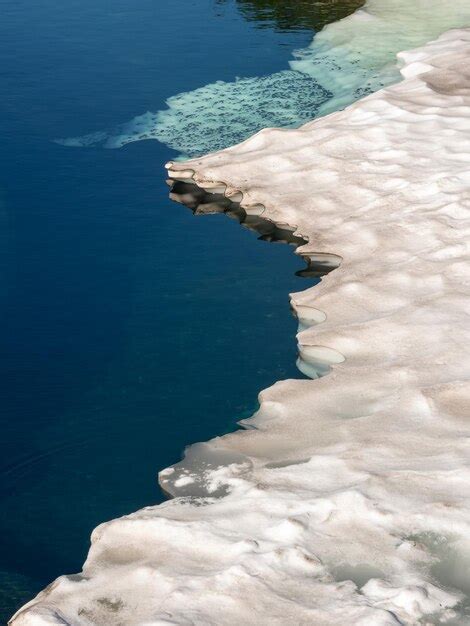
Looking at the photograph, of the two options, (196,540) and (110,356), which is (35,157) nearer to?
(110,356)

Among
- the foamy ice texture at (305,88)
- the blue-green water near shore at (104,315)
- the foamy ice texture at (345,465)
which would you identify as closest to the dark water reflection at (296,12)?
the foamy ice texture at (305,88)

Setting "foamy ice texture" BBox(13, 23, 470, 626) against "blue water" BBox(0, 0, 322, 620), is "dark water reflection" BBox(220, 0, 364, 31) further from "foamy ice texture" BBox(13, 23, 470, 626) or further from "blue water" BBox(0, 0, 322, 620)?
"foamy ice texture" BBox(13, 23, 470, 626)

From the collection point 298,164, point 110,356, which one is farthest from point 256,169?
point 110,356

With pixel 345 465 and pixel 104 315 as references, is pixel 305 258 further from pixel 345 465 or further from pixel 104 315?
pixel 345 465

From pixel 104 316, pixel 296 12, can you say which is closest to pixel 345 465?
pixel 104 316

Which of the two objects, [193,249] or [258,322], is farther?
[193,249]

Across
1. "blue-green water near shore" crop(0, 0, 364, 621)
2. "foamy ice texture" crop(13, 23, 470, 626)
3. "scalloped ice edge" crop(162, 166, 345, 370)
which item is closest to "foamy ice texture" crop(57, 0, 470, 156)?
"blue-green water near shore" crop(0, 0, 364, 621)
